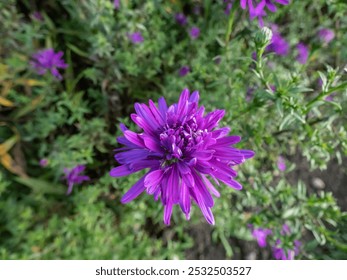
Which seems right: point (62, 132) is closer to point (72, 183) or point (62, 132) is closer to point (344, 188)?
point (72, 183)

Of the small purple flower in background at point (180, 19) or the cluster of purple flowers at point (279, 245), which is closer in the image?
the cluster of purple flowers at point (279, 245)

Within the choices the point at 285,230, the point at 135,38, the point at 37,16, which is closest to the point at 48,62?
the point at 37,16

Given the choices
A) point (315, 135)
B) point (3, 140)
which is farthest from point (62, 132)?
point (315, 135)

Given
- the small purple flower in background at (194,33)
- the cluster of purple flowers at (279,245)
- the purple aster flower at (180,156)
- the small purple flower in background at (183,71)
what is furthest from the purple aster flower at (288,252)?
the small purple flower in background at (194,33)

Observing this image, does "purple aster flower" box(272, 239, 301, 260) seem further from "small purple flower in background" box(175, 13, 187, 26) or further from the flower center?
"small purple flower in background" box(175, 13, 187, 26)

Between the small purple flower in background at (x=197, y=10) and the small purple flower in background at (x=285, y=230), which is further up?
the small purple flower in background at (x=197, y=10)

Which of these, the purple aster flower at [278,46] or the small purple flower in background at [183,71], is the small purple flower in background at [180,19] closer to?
the small purple flower in background at [183,71]
